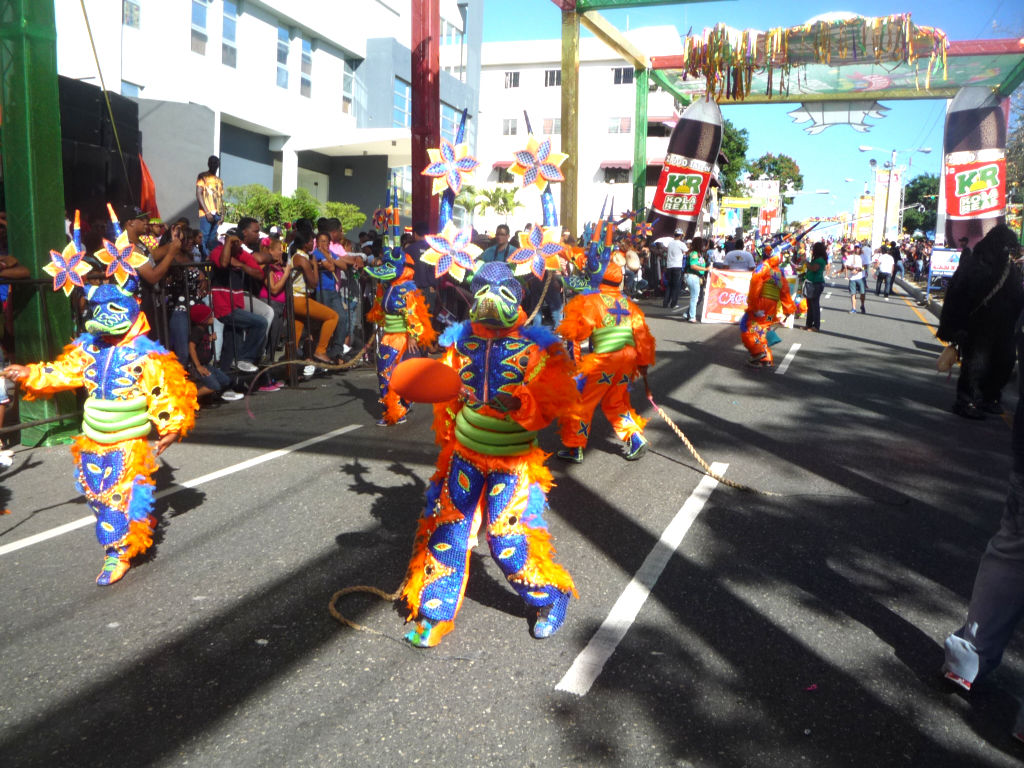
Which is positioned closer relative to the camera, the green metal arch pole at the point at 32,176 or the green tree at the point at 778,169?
the green metal arch pole at the point at 32,176

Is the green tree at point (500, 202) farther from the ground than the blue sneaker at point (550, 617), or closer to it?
farther from the ground

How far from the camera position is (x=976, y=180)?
18953mm

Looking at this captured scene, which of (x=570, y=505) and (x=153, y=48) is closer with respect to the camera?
(x=570, y=505)

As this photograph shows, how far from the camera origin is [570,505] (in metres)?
5.59

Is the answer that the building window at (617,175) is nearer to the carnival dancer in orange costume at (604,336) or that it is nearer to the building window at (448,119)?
the building window at (448,119)

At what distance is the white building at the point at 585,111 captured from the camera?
4772 centimetres

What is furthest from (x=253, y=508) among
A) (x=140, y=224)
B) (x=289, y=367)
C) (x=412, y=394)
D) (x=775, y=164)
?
(x=775, y=164)

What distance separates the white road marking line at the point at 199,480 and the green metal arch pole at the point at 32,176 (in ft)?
6.24

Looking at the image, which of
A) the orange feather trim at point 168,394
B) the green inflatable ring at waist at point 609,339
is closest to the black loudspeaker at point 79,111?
the orange feather trim at point 168,394

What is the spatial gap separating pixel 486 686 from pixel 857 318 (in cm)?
1868

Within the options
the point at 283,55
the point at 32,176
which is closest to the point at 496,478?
the point at 32,176

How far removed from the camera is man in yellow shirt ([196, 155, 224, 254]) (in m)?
9.77

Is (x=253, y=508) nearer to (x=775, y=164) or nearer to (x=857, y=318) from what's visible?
(x=857, y=318)

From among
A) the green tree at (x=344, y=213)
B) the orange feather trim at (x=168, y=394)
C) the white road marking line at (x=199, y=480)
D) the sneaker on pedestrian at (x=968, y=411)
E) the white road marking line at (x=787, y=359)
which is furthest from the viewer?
the green tree at (x=344, y=213)
